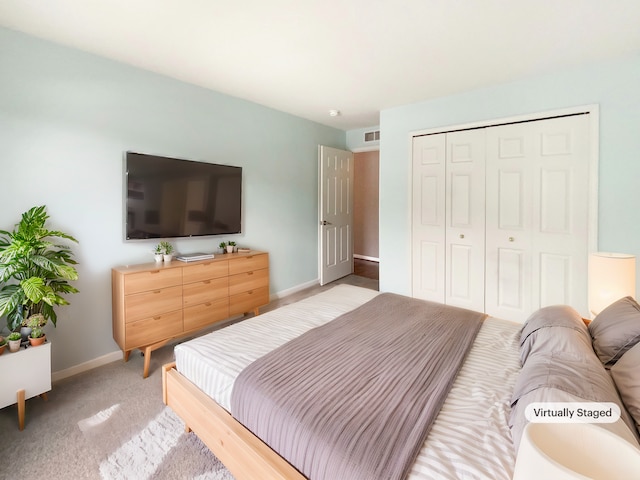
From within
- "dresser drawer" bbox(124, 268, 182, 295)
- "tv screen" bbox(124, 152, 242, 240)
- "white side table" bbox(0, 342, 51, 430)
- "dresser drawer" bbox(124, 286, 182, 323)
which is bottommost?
"white side table" bbox(0, 342, 51, 430)

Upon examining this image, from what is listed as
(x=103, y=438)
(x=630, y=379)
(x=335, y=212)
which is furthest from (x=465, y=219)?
(x=103, y=438)

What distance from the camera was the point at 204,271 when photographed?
9.05 ft

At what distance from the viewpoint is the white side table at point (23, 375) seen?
1.74m

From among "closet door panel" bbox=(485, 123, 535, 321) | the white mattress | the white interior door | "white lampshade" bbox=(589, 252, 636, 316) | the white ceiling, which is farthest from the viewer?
the white interior door

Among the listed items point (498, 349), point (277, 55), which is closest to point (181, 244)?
point (277, 55)

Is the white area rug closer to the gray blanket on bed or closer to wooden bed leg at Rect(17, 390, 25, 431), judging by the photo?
wooden bed leg at Rect(17, 390, 25, 431)

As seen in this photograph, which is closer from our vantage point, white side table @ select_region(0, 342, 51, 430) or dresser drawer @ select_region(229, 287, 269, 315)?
white side table @ select_region(0, 342, 51, 430)

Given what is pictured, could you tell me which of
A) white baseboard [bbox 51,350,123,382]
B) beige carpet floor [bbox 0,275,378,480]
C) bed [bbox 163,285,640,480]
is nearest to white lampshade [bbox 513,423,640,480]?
bed [bbox 163,285,640,480]

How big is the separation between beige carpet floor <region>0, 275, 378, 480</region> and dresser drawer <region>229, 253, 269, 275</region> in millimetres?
1145

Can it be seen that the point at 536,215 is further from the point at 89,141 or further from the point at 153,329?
the point at 89,141

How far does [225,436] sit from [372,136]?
14.6 ft

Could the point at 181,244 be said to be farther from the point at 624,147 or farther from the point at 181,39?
the point at 624,147

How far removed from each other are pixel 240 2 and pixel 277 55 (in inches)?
25.1

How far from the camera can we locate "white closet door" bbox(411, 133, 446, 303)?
11.2 feet
